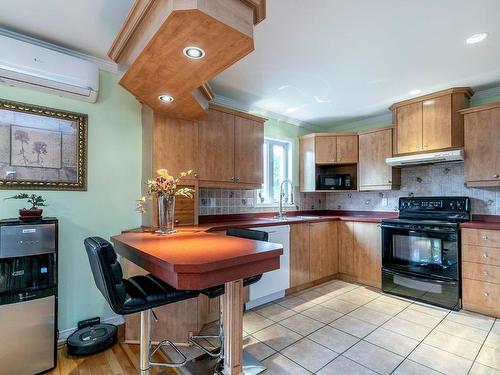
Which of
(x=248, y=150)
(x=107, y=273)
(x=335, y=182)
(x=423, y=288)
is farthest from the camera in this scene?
(x=335, y=182)

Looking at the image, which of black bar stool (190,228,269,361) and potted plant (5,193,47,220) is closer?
black bar stool (190,228,269,361)

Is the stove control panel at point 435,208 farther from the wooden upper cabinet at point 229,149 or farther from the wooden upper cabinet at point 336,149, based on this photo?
the wooden upper cabinet at point 229,149

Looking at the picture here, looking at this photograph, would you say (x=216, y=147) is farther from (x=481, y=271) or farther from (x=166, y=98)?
(x=481, y=271)

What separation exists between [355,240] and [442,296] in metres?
1.14

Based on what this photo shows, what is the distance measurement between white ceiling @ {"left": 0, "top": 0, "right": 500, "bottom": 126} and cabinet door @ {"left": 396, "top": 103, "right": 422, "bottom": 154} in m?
0.19

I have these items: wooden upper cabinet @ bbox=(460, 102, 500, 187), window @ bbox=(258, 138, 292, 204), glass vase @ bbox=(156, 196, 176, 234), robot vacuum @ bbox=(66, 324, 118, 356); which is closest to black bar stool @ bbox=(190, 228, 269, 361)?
glass vase @ bbox=(156, 196, 176, 234)

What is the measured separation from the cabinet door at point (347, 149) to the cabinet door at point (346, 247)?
98cm

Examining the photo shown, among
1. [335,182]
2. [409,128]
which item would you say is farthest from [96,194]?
[409,128]

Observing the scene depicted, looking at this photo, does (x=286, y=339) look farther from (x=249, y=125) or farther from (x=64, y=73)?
(x=64, y=73)

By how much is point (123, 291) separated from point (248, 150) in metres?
2.29

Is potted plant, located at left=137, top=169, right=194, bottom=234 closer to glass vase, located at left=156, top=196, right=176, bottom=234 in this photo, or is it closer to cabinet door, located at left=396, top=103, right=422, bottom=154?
glass vase, located at left=156, top=196, right=176, bottom=234

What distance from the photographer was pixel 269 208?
4.01 meters

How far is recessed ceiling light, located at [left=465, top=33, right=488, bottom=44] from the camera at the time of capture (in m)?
2.13

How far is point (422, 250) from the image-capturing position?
3.14 meters
